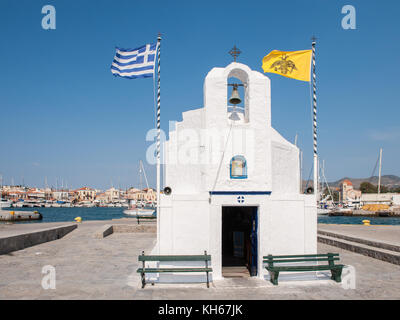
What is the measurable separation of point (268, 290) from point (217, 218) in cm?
286

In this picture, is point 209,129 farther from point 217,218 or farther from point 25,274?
point 25,274

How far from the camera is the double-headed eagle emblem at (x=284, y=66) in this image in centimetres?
1194

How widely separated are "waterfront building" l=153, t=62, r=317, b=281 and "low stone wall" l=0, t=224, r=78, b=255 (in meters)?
8.51

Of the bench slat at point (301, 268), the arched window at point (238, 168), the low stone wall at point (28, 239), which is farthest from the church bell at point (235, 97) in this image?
the low stone wall at point (28, 239)

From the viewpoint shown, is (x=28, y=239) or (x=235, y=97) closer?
(x=235, y=97)

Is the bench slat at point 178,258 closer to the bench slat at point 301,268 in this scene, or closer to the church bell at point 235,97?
the bench slat at point 301,268

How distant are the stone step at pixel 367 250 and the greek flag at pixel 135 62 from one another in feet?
43.1

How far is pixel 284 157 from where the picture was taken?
12266mm

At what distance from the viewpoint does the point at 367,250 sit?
51.1ft

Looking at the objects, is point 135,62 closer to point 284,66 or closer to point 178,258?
point 284,66

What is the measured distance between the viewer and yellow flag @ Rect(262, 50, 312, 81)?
11.9 m

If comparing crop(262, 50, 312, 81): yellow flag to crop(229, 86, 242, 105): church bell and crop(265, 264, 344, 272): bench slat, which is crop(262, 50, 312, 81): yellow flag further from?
crop(265, 264, 344, 272): bench slat

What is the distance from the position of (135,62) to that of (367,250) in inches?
564

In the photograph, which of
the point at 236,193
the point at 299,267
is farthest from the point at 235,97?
the point at 299,267
